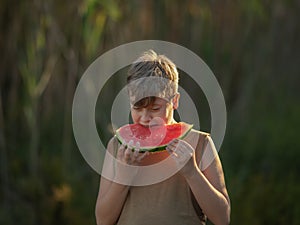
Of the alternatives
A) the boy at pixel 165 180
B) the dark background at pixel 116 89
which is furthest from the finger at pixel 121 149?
the dark background at pixel 116 89

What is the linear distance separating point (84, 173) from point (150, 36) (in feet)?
4.15

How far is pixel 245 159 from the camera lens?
565cm

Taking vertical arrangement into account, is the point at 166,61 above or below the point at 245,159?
above

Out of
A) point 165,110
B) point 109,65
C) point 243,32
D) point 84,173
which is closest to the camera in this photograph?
point 165,110

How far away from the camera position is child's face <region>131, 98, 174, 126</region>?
2.01 m

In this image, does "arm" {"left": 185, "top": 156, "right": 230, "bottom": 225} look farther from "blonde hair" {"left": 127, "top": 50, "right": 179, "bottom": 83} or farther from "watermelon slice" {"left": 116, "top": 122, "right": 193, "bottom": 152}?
"blonde hair" {"left": 127, "top": 50, "right": 179, "bottom": 83}

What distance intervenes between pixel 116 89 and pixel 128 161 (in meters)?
4.46

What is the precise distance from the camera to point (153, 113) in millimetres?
2021

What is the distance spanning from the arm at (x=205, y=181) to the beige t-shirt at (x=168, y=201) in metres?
0.04

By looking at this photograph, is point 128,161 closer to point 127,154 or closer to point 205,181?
point 127,154

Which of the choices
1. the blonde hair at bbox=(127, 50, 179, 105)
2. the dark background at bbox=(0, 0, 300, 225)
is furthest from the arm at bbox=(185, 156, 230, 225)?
the dark background at bbox=(0, 0, 300, 225)

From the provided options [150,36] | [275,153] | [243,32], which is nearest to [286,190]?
[275,153]

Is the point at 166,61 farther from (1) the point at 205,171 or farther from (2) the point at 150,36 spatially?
(2) the point at 150,36

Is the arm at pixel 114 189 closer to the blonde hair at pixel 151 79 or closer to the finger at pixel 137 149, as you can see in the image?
the finger at pixel 137 149
